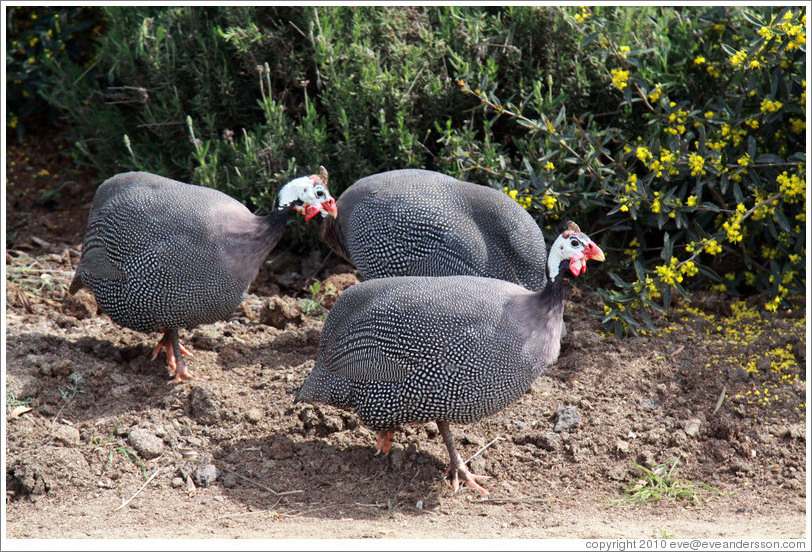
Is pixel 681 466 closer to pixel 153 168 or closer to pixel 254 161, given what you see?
pixel 254 161

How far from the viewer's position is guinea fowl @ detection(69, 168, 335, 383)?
15.1 ft

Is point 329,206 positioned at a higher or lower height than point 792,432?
higher

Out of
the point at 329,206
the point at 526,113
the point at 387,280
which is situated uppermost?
the point at 526,113

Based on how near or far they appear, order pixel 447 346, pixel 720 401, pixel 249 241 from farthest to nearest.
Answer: pixel 249 241
pixel 720 401
pixel 447 346

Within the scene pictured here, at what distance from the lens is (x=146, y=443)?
4289 millimetres

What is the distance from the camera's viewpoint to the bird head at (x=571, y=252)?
12.9ft

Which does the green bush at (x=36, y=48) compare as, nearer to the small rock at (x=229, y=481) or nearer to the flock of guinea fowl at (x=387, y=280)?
the flock of guinea fowl at (x=387, y=280)

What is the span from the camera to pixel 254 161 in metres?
5.84

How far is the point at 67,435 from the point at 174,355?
795mm

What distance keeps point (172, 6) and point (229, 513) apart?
14.0 ft

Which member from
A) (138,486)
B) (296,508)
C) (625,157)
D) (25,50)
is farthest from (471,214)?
(25,50)

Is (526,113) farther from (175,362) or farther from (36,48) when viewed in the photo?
(36,48)

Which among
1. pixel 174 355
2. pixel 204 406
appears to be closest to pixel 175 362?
pixel 174 355

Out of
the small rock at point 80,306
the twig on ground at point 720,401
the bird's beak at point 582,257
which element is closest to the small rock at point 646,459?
the twig on ground at point 720,401
